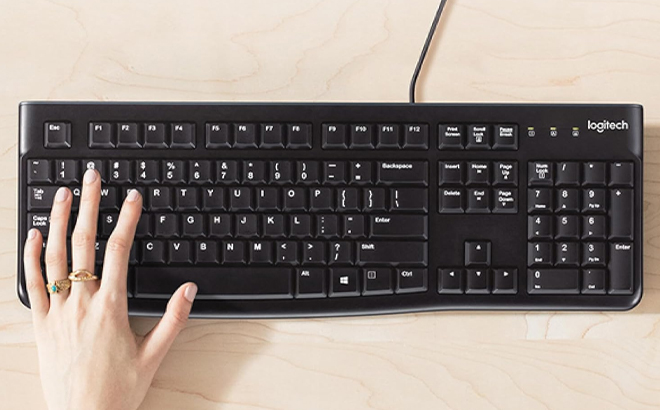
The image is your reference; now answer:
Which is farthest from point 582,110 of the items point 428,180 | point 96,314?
point 96,314

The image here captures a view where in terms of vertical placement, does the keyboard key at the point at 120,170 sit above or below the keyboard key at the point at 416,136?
below

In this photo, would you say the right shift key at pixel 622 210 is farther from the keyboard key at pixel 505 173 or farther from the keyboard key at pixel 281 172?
the keyboard key at pixel 281 172

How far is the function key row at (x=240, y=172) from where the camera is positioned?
66cm

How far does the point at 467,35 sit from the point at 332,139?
234 millimetres

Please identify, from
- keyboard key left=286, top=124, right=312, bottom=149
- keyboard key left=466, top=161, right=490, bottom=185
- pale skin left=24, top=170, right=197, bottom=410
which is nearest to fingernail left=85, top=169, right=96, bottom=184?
pale skin left=24, top=170, right=197, bottom=410

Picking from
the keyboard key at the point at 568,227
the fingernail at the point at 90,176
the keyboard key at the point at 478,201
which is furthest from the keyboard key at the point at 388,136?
the fingernail at the point at 90,176

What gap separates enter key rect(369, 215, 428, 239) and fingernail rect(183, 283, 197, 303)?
8.6 inches

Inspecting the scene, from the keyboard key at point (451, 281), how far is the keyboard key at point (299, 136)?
21 cm

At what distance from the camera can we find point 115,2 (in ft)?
2.39

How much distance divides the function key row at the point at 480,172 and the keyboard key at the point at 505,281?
10cm

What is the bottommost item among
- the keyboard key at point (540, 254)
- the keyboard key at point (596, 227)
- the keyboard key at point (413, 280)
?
the keyboard key at point (413, 280)

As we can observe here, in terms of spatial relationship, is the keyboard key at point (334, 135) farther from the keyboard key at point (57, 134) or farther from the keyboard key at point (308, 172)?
the keyboard key at point (57, 134)

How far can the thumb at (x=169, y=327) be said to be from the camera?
659 millimetres

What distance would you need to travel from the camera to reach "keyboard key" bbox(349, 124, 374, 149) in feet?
2.18
